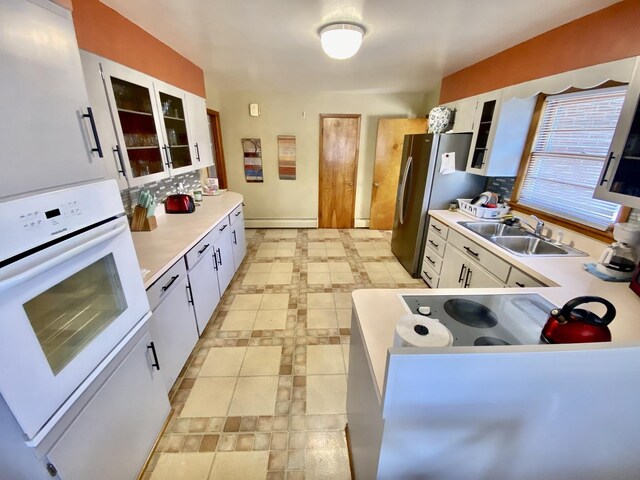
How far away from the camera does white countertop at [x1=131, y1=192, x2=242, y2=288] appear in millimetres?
1615

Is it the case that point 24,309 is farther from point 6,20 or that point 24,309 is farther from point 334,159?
point 334,159

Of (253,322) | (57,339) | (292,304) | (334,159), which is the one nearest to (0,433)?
(57,339)

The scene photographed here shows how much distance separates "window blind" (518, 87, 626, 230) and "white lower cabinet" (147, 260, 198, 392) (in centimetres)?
277

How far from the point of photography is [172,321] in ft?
5.67

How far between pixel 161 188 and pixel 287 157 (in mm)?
2365

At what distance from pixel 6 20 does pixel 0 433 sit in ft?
3.80

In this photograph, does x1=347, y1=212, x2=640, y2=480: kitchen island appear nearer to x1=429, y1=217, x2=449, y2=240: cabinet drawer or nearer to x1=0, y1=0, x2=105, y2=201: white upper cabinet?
x1=0, y1=0, x2=105, y2=201: white upper cabinet

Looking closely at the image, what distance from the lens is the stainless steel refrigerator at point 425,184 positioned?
2.76 metres

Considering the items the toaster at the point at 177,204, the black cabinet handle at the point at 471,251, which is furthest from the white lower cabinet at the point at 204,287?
the black cabinet handle at the point at 471,251

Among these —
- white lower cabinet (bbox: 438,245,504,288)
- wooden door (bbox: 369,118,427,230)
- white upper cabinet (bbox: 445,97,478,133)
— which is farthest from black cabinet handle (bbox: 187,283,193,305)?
wooden door (bbox: 369,118,427,230)

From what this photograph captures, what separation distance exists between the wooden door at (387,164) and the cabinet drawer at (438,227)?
5.93 feet

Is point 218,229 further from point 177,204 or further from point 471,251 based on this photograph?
point 471,251

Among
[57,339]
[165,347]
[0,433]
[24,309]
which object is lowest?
[165,347]

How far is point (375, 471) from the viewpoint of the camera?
0.88 meters
